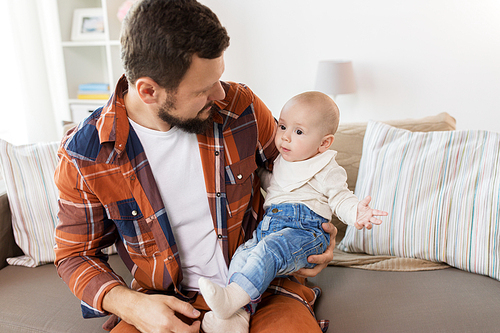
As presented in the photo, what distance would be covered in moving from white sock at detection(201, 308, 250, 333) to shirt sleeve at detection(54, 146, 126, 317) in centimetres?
28

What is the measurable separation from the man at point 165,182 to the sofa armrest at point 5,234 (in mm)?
577

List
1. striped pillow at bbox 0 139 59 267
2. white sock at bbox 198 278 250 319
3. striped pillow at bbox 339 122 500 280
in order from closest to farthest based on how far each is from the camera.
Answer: white sock at bbox 198 278 250 319, striped pillow at bbox 339 122 500 280, striped pillow at bbox 0 139 59 267

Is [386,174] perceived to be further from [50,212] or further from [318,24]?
[318,24]

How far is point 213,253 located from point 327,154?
0.47 meters

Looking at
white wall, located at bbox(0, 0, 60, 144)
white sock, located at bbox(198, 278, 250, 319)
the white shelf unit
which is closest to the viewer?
white sock, located at bbox(198, 278, 250, 319)

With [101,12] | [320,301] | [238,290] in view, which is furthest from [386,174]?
[101,12]

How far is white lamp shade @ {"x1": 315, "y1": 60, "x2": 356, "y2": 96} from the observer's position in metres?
2.63

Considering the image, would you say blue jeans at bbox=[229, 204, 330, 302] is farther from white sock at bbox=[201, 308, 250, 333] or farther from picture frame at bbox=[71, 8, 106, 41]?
picture frame at bbox=[71, 8, 106, 41]

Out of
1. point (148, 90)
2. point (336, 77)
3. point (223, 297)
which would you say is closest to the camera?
point (223, 297)

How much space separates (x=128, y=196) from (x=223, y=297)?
0.40 meters

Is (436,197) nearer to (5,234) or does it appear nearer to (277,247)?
(277,247)

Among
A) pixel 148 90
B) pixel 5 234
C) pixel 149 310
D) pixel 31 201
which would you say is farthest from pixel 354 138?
pixel 5 234

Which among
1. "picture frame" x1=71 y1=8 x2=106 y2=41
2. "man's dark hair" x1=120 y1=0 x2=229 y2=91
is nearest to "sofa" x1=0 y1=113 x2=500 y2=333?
"man's dark hair" x1=120 y1=0 x2=229 y2=91

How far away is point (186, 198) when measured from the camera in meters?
1.14
